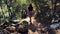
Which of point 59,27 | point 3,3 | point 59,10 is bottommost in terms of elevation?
point 59,27

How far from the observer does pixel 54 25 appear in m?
5.67

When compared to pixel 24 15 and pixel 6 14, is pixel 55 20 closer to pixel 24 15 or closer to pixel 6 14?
pixel 24 15

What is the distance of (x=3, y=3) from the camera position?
225 inches

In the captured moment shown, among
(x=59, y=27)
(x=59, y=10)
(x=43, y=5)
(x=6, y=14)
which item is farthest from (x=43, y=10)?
(x=6, y=14)

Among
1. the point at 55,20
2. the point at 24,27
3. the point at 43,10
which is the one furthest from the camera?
the point at 43,10

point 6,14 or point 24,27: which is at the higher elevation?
point 6,14

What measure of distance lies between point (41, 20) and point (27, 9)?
1.96 feet

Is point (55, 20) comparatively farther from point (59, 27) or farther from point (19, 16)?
point (19, 16)

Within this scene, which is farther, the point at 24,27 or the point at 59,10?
the point at 59,10

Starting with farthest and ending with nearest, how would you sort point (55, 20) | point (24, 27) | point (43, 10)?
point (43, 10) < point (55, 20) < point (24, 27)

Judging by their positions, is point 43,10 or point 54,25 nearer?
point 54,25

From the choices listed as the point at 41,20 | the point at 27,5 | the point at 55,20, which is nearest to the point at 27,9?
the point at 27,5

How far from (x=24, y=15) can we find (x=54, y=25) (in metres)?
1.10

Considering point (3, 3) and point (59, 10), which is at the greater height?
point (3, 3)
